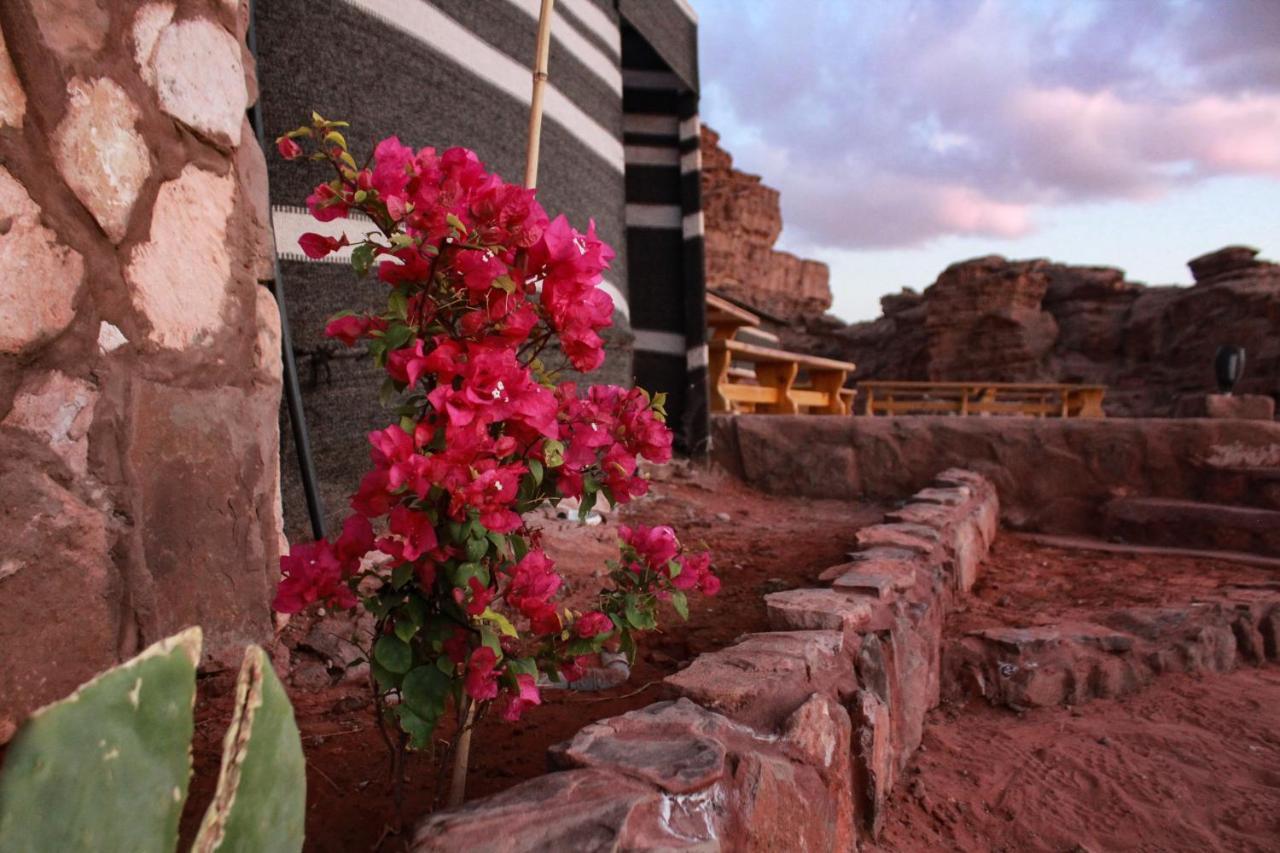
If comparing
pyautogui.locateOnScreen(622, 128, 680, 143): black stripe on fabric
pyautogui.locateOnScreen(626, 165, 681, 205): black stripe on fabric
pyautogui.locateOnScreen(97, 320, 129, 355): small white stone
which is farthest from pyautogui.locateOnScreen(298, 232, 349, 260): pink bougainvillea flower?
pyautogui.locateOnScreen(622, 128, 680, 143): black stripe on fabric

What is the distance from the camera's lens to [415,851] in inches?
31.9

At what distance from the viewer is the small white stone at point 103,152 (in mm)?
1134

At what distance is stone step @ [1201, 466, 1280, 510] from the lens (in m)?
3.79

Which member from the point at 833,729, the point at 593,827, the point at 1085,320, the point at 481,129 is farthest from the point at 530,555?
the point at 1085,320

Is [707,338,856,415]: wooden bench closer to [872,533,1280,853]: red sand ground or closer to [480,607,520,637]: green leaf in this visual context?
[872,533,1280,853]: red sand ground

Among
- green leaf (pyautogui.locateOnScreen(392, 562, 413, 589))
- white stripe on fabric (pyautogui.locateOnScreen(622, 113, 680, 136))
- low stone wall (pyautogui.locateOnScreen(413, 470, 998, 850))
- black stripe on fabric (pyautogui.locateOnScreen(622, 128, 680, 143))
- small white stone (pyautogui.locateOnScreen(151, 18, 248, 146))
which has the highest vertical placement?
white stripe on fabric (pyautogui.locateOnScreen(622, 113, 680, 136))

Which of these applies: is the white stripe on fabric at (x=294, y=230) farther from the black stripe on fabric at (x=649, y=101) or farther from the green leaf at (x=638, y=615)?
the black stripe on fabric at (x=649, y=101)

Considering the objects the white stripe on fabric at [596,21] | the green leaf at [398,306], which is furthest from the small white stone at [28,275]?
the white stripe on fabric at [596,21]

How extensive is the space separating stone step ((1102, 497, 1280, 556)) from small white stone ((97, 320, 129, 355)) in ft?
14.0

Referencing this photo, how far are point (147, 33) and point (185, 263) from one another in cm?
37

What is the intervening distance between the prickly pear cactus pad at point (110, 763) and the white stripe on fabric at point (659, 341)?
3930mm

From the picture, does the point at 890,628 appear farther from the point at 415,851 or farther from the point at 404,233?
the point at 404,233

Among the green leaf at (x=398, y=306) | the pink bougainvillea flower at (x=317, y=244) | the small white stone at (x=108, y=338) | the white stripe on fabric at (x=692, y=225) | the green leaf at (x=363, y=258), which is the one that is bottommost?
the small white stone at (x=108, y=338)

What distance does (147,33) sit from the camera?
1273mm
